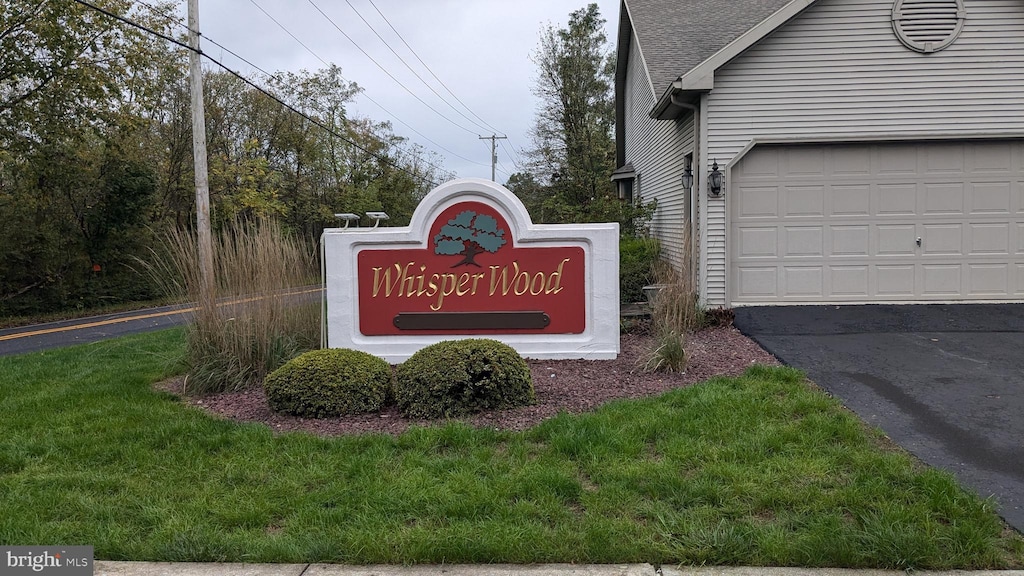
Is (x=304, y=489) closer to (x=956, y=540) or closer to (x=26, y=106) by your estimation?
(x=956, y=540)

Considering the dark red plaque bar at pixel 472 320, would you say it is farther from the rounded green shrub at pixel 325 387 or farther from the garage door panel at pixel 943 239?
the garage door panel at pixel 943 239

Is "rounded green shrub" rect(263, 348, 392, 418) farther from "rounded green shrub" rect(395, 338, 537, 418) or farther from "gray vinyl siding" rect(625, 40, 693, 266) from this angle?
"gray vinyl siding" rect(625, 40, 693, 266)

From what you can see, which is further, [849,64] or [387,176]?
[387,176]

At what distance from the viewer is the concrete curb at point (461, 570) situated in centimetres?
331

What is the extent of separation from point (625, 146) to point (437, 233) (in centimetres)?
1399

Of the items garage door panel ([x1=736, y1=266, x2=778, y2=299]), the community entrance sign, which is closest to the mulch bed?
the community entrance sign

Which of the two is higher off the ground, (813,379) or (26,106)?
(26,106)

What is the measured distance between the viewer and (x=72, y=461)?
492cm

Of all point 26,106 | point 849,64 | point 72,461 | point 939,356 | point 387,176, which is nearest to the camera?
point 72,461

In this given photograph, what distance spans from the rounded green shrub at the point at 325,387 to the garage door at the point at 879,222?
6.13 meters

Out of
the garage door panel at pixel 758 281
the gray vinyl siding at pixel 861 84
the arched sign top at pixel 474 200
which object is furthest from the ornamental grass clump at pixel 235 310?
the garage door panel at pixel 758 281

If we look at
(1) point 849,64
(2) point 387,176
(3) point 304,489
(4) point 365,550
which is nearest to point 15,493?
(3) point 304,489
